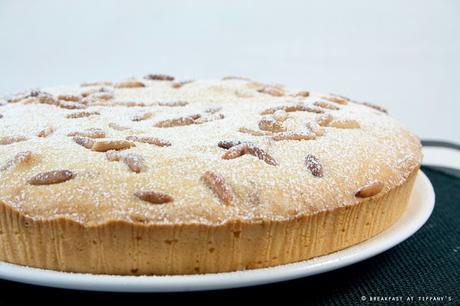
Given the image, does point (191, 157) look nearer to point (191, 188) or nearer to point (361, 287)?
point (191, 188)

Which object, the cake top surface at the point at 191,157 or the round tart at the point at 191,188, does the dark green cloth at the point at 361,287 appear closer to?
the round tart at the point at 191,188

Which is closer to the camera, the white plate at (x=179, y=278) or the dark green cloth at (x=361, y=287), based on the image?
the white plate at (x=179, y=278)

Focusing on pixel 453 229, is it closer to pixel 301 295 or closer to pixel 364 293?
pixel 364 293

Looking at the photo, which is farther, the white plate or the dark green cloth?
the dark green cloth

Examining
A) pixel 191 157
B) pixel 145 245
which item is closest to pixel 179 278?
pixel 145 245

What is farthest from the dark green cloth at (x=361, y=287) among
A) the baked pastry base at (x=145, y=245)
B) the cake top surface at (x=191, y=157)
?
the cake top surface at (x=191, y=157)

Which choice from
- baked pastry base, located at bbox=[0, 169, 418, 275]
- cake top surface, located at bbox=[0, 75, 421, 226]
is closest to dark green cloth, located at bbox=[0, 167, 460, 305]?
baked pastry base, located at bbox=[0, 169, 418, 275]

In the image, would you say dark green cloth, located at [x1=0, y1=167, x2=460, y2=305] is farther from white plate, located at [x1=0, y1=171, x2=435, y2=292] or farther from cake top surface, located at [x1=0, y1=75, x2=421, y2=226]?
cake top surface, located at [x1=0, y1=75, x2=421, y2=226]
